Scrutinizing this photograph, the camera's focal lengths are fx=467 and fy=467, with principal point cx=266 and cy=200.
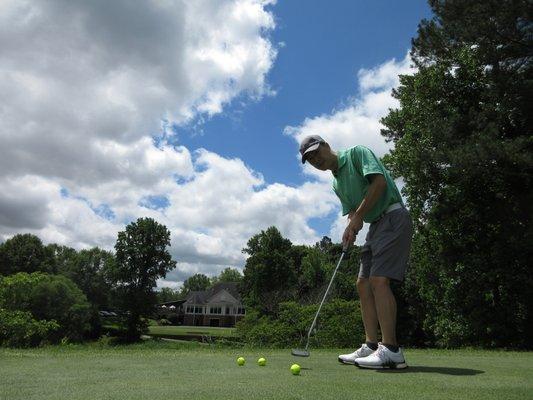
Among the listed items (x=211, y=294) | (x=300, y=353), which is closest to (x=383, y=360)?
(x=300, y=353)

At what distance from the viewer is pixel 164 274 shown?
5203 centimetres

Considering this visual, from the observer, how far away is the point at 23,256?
7181 cm

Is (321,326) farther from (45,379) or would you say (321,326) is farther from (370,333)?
(45,379)

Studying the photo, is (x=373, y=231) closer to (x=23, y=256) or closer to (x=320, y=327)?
(x=320, y=327)

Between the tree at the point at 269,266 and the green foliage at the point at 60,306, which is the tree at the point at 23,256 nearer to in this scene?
the green foliage at the point at 60,306

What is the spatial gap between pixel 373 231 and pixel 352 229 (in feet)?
0.69

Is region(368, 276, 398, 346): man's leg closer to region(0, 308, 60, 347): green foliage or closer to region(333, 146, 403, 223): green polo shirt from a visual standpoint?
region(333, 146, 403, 223): green polo shirt

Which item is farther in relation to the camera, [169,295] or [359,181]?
[169,295]

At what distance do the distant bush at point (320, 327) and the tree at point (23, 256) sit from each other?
2454 inches

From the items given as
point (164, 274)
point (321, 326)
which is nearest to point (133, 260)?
point (164, 274)

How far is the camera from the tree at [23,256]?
70.8 m

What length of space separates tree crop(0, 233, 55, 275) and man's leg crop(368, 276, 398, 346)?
7577cm

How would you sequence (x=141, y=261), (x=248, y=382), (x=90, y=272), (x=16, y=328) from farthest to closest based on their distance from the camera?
(x=90, y=272) < (x=141, y=261) < (x=16, y=328) < (x=248, y=382)

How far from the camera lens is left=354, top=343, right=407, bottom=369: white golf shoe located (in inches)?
148
